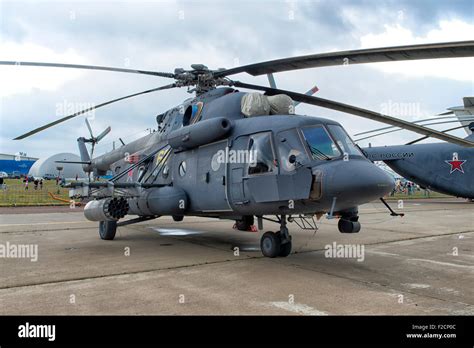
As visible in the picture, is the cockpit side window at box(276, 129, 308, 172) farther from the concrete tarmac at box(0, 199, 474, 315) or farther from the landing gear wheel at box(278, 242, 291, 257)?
the concrete tarmac at box(0, 199, 474, 315)

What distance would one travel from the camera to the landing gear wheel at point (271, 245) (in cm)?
782

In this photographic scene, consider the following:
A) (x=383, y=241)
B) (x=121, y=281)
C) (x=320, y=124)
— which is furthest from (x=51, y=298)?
(x=383, y=241)

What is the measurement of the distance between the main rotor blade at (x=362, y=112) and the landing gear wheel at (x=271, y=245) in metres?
2.80

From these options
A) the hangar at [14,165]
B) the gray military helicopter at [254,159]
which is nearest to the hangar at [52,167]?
the hangar at [14,165]

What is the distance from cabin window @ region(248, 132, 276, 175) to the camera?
757 centimetres

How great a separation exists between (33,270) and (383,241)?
8.58m

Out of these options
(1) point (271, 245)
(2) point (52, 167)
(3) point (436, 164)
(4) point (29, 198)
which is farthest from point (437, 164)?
(2) point (52, 167)

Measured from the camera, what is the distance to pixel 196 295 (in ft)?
17.9

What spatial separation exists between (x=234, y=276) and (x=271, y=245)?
1456 mm

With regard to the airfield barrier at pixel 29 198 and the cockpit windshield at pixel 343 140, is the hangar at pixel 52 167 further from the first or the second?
the cockpit windshield at pixel 343 140

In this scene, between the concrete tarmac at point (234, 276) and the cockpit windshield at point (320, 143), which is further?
the cockpit windshield at point (320, 143)

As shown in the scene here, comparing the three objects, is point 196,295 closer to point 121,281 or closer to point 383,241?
point 121,281

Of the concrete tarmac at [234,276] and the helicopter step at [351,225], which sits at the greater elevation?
the helicopter step at [351,225]

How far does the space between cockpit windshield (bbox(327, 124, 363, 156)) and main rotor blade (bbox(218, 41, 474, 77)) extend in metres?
1.27
